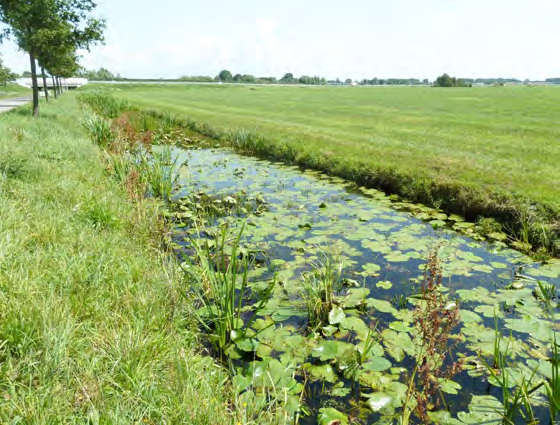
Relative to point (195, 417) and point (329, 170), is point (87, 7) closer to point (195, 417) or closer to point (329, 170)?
point (329, 170)

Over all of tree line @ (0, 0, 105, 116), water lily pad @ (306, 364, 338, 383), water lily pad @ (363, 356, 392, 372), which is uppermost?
tree line @ (0, 0, 105, 116)

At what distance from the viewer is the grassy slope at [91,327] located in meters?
2.54

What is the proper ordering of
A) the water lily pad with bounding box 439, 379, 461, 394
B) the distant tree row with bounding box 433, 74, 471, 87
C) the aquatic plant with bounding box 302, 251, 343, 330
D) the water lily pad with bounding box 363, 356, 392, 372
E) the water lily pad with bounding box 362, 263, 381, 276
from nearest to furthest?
1. the water lily pad with bounding box 439, 379, 461, 394
2. the water lily pad with bounding box 363, 356, 392, 372
3. the aquatic plant with bounding box 302, 251, 343, 330
4. the water lily pad with bounding box 362, 263, 381, 276
5. the distant tree row with bounding box 433, 74, 471, 87

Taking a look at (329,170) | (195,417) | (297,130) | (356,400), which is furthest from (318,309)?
(297,130)

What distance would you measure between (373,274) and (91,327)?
384 centimetres

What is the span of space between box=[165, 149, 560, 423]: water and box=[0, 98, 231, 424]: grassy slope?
3.27ft

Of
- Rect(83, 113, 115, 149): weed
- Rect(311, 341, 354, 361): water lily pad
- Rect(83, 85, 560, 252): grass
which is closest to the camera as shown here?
Rect(311, 341, 354, 361): water lily pad

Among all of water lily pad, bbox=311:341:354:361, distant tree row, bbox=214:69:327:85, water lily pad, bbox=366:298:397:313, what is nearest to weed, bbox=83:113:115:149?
water lily pad, bbox=366:298:397:313

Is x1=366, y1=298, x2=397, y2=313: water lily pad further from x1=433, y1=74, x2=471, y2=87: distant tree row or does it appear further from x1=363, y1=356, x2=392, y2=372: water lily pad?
x1=433, y1=74, x2=471, y2=87: distant tree row

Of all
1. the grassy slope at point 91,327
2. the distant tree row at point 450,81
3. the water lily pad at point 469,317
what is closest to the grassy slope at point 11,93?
the grassy slope at point 91,327

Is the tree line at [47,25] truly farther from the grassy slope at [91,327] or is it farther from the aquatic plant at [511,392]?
the aquatic plant at [511,392]

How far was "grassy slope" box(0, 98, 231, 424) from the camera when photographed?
2.54 meters

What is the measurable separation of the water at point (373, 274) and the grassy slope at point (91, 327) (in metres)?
1.00

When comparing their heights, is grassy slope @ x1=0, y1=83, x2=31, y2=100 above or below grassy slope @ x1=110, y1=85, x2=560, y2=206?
above
